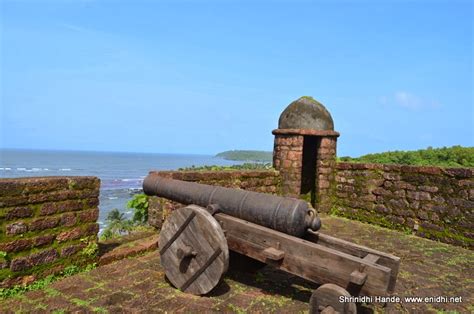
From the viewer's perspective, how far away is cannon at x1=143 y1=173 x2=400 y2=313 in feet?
10.2

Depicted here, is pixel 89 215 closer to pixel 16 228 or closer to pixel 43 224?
pixel 43 224

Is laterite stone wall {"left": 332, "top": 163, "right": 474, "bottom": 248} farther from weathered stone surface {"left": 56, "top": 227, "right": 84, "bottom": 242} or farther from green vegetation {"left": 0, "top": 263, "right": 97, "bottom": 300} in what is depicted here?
weathered stone surface {"left": 56, "top": 227, "right": 84, "bottom": 242}

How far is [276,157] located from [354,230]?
2.71 m

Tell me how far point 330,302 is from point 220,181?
4476 millimetres

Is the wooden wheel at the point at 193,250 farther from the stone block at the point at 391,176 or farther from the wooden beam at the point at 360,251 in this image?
the stone block at the point at 391,176

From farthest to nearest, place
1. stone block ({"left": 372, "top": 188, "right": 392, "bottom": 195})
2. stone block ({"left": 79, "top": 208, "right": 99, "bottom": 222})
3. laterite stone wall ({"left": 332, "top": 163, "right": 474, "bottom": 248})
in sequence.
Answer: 1. stone block ({"left": 372, "top": 188, "right": 392, "bottom": 195})
2. laterite stone wall ({"left": 332, "top": 163, "right": 474, "bottom": 248})
3. stone block ({"left": 79, "top": 208, "right": 99, "bottom": 222})

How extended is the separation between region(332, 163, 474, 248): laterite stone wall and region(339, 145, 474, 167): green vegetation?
4.30 meters

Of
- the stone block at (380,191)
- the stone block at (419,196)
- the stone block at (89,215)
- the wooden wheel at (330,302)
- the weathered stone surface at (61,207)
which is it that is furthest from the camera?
the stone block at (380,191)

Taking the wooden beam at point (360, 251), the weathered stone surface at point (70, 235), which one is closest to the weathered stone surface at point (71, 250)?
the weathered stone surface at point (70, 235)

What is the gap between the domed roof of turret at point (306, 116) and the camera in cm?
905

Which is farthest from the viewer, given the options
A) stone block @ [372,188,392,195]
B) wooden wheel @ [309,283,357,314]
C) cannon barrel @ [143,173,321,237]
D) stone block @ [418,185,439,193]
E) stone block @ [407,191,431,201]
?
stone block @ [372,188,392,195]

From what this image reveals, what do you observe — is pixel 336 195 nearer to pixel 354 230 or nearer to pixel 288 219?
pixel 354 230

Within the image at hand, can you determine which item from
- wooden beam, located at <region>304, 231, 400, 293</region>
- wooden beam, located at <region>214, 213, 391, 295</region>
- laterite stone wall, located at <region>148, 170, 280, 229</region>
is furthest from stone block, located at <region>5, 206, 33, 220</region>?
wooden beam, located at <region>304, 231, 400, 293</region>

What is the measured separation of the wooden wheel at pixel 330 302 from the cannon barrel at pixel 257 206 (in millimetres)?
687
